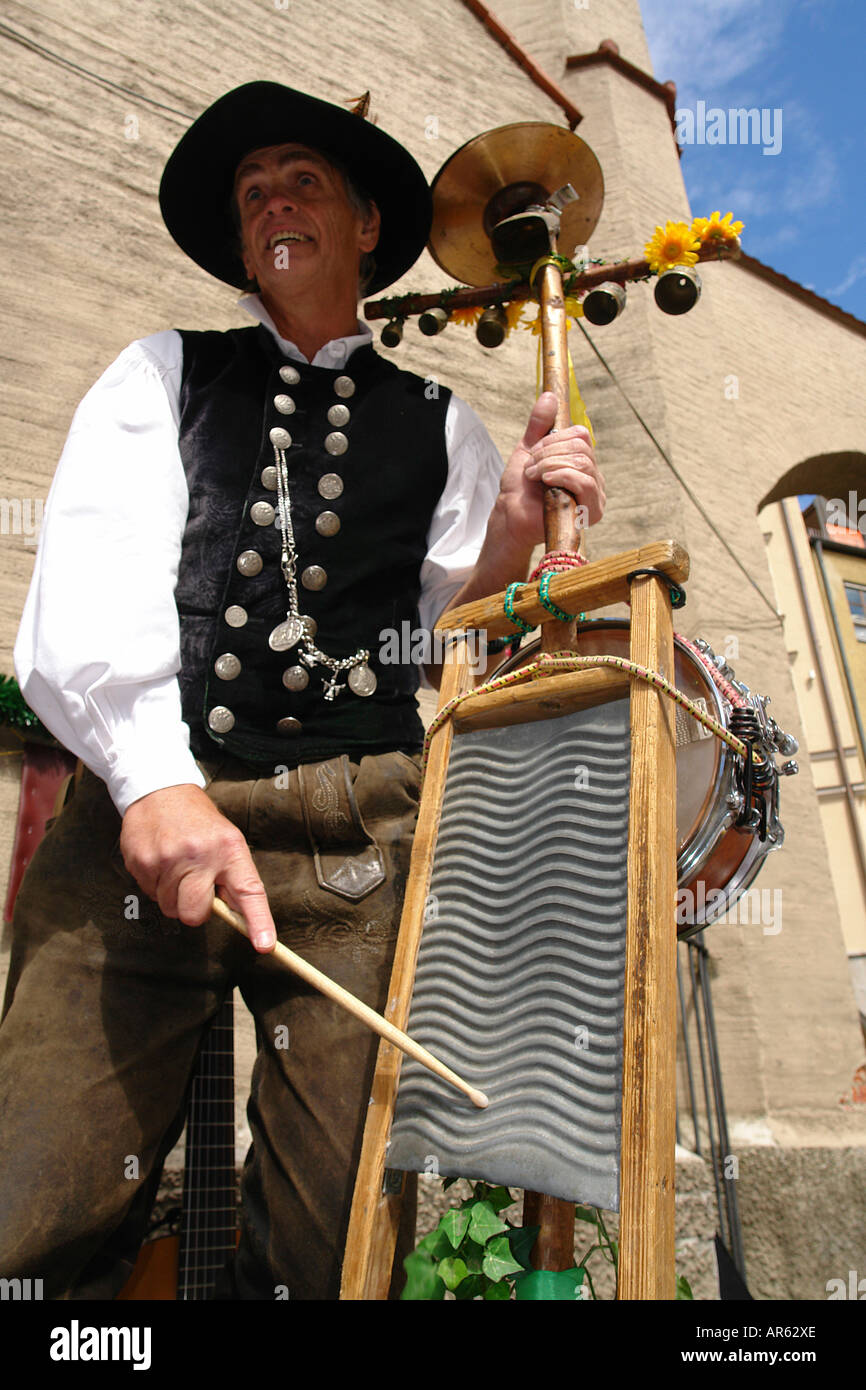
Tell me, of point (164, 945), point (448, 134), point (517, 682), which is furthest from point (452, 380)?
point (164, 945)

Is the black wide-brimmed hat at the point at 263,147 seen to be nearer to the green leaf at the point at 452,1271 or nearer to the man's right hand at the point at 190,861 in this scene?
the man's right hand at the point at 190,861

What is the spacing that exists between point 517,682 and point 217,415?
848 mm

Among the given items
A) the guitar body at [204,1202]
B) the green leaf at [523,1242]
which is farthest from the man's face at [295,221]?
the green leaf at [523,1242]

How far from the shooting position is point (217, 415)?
190cm

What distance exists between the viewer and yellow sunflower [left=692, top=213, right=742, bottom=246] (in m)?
2.38

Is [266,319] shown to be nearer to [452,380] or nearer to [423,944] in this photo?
[423,944]

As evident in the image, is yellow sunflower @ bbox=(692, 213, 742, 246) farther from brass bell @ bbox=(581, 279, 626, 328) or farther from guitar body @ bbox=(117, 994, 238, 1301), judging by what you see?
guitar body @ bbox=(117, 994, 238, 1301)

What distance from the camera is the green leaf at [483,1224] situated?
141 cm

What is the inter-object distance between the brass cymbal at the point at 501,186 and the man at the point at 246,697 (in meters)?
0.30

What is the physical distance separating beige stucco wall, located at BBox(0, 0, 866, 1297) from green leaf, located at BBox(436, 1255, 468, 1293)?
9.00 feet

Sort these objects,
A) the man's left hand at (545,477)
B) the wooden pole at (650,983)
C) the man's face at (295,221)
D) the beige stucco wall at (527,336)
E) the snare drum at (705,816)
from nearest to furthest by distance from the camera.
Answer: the wooden pole at (650,983), the snare drum at (705,816), the man's left hand at (545,477), the man's face at (295,221), the beige stucco wall at (527,336)

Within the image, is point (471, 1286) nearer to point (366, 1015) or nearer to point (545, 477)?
point (366, 1015)

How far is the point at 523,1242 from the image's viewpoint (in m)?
1.41

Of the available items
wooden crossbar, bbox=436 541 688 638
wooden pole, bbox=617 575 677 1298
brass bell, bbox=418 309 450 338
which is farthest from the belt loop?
brass bell, bbox=418 309 450 338
